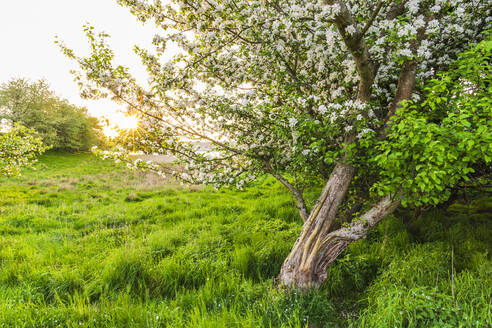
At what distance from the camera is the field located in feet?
11.1

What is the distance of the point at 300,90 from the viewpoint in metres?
5.37

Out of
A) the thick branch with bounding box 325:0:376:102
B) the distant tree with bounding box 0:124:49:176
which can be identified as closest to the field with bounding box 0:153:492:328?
the thick branch with bounding box 325:0:376:102

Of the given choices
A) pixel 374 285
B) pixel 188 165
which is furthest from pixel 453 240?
pixel 188 165

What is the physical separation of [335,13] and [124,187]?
54.5 ft

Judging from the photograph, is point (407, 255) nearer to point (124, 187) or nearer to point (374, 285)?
point (374, 285)

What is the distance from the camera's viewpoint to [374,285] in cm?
420

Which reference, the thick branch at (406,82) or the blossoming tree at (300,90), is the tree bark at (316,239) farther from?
the thick branch at (406,82)

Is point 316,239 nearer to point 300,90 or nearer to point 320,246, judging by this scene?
point 320,246

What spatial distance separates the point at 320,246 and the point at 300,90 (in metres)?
3.62

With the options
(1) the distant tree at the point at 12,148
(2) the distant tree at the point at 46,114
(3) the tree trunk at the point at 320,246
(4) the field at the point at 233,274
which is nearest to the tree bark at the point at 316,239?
(3) the tree trunk at the point at 320,246

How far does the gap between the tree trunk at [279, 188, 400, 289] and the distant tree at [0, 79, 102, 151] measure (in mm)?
42564

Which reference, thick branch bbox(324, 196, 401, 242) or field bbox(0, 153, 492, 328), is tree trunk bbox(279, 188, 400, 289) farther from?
field bbox(0, 153, 492, 328)

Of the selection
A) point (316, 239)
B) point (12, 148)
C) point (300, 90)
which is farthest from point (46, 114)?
point (316, 239)

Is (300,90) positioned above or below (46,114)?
below
